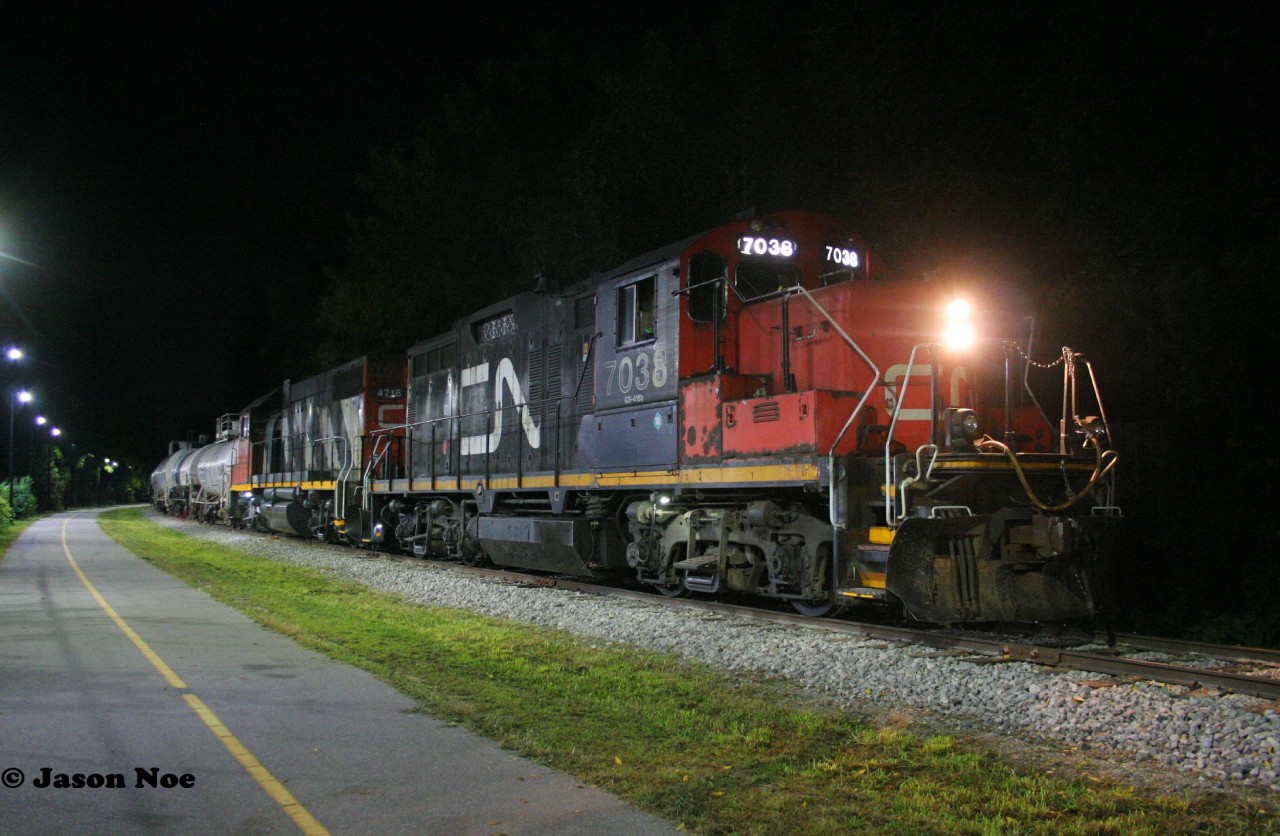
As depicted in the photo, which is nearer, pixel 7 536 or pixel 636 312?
pixel 636 312

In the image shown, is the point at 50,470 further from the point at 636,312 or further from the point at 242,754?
the point at 242,754

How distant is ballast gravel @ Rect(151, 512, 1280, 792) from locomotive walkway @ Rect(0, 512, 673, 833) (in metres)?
2.76

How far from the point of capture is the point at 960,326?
28.7 ft

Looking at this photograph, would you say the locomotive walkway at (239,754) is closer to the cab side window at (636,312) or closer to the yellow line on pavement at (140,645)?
the yellow line on pavement at (140,645)

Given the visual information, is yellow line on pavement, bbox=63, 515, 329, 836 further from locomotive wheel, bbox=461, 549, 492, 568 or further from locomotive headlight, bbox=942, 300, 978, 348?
locomotive wheel, bbox=461, 549, 492, 568

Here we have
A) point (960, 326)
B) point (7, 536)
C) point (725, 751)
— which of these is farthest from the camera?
point (7, 536)

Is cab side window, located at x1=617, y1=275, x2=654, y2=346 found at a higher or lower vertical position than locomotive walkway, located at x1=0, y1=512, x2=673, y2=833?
higher

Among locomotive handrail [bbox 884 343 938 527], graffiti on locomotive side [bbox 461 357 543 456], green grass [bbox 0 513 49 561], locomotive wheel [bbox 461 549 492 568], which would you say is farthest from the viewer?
green grass [bbox 0 513 49 561]

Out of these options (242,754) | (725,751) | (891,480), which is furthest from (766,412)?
(242,754)

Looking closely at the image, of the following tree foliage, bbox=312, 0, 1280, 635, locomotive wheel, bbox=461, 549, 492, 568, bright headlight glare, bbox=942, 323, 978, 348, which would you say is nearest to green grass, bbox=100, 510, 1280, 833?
bright headlight glare, bbox=942, 323, 978, 348

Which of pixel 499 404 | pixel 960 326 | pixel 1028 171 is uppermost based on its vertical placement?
pixel 1028 171

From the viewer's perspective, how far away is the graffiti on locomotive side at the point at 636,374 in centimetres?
1084

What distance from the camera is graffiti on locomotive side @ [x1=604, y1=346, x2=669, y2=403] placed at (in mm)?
10844

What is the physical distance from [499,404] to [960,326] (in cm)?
818
